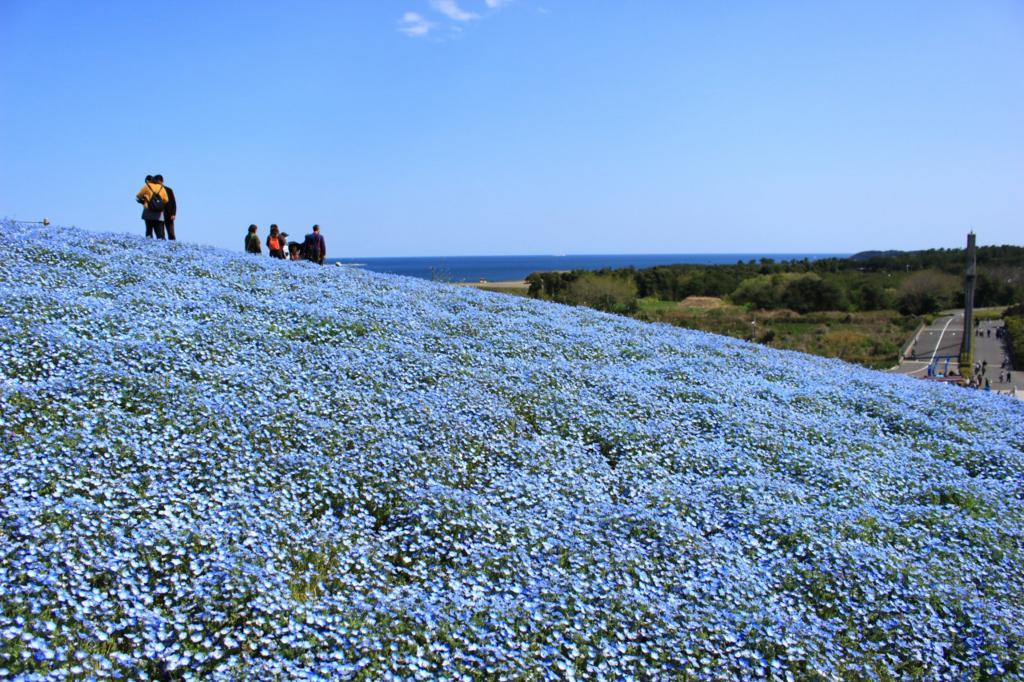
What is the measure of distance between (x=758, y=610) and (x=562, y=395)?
3.61 meters

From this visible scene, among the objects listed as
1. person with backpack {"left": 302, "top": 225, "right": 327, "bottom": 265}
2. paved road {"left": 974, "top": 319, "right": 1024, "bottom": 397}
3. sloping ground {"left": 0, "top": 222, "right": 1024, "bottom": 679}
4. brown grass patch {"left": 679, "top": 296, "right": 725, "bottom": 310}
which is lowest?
paved road {"left": 974, "top": 319, "right": 1024, "bottom": 397}

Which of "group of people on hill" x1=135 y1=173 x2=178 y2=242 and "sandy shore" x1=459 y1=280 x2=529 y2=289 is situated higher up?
"group of people on hill" x1=135 y1=173 x2=178 y2=242

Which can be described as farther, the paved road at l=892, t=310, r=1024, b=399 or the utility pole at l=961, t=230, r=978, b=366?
Answer: the paved road at l=892, t=310, r=1024, b=399

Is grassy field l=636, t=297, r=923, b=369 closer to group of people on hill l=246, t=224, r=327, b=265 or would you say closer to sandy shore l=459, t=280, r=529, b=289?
sandy shore l=459, t=280, r=529, b=289

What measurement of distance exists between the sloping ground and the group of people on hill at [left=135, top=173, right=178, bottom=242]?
16.7 ft

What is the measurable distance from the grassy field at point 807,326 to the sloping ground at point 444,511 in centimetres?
3585

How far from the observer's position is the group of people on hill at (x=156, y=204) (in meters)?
14.4

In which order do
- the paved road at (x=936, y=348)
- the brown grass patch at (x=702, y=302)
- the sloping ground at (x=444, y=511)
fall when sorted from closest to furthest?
the sloping ground at (x=444, y=511), the paved road at (x=936, y=348), the brown grass patch at (x=702, y=302)

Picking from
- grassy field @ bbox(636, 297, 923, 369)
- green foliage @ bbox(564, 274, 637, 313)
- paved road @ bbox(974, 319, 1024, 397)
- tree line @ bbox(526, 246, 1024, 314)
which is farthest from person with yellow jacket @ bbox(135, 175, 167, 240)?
tree line @ bbox(526, 246, 1024, 314)

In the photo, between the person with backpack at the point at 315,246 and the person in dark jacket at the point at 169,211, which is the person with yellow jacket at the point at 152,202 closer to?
the person in dark jacket at the point at 169,211

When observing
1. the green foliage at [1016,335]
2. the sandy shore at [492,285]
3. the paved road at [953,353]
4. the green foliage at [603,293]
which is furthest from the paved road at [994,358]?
the sandy shore at [492,285]

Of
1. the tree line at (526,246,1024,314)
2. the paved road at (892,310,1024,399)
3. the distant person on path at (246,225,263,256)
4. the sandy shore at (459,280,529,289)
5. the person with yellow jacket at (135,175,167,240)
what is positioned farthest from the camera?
the tree line at (526,246,1024,314)

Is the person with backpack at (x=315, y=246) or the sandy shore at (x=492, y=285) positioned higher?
the person with backpack at (x=315, y=246)

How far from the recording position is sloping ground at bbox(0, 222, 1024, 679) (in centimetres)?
429
